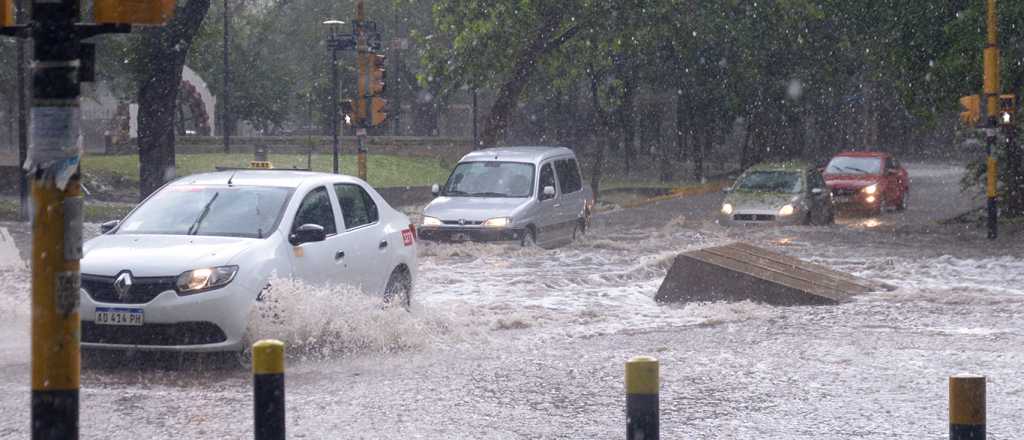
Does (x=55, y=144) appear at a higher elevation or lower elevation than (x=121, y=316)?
higher

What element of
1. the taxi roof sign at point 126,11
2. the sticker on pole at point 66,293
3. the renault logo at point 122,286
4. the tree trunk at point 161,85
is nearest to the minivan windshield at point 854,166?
the tree trunk at point 161,85

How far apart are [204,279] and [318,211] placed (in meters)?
1.82

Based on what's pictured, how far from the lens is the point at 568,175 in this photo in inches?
863

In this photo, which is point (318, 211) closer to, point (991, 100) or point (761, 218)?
point (991, 100)

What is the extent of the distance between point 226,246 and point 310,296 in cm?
71

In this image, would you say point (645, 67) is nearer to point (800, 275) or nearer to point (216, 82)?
point (216, 82)

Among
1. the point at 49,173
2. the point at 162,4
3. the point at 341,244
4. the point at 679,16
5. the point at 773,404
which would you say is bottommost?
the point at 773,404

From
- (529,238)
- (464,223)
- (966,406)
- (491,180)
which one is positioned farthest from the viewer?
(491,180)

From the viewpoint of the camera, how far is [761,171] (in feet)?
88.6

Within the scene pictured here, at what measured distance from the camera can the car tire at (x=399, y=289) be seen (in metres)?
11.9

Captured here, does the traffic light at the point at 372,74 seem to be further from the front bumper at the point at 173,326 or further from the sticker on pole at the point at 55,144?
the sticker on pole at the point at 55,144

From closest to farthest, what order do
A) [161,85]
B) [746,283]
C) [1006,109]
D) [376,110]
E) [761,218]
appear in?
[746,283], [1006,109], [161,85], [376,110], [761,218]

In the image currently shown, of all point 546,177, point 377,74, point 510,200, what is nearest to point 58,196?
point 510,200

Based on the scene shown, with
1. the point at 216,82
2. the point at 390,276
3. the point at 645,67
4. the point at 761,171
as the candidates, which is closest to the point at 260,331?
the point at 390,276
